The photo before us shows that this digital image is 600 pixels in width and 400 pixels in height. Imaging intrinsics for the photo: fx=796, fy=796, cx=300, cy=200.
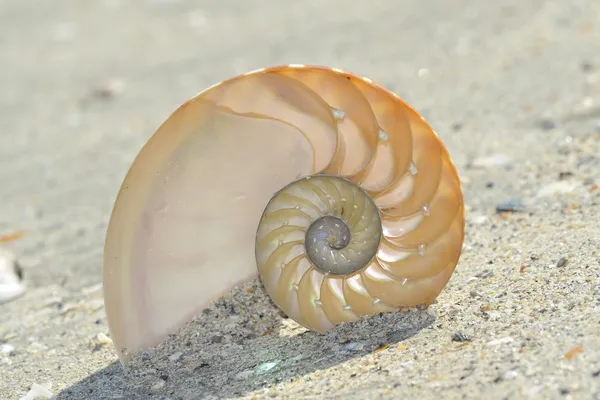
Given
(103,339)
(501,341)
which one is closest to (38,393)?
(103,339)

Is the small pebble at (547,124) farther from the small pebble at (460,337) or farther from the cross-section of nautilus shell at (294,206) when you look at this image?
the small pebble at (460,337)

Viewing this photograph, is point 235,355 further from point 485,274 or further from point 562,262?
point 562,262

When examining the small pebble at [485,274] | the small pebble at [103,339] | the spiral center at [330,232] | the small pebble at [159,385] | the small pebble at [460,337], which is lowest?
the small pebble at [460,337]

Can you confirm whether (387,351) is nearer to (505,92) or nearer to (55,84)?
(505,92)

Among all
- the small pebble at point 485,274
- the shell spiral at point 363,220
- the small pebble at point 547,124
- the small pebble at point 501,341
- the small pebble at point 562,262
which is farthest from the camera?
the small pebble at point 547,124

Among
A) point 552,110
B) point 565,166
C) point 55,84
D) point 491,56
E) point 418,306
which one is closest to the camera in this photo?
point 418,306

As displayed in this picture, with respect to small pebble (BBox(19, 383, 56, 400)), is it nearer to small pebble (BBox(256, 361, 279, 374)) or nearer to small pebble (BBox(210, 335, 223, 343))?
small pebble (BBox(210, 335, 223, 343))

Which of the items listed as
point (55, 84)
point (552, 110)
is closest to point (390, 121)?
point (552, 110)

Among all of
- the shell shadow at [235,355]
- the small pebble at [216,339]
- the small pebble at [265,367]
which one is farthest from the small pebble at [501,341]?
the small pebble at [216,339]
